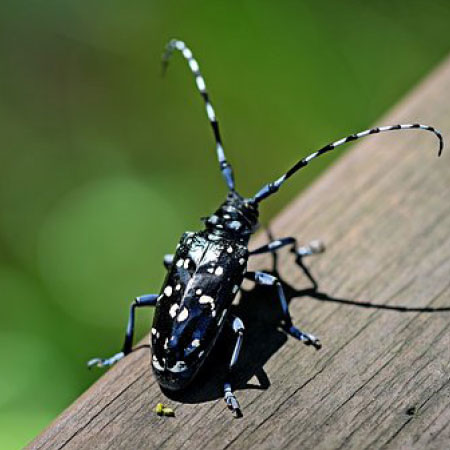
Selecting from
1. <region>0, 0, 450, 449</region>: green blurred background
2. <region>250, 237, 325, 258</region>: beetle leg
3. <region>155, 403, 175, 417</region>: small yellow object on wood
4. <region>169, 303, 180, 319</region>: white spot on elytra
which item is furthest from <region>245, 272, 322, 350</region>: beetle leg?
<region>0, 0, 450, 449</region>: green blurred background

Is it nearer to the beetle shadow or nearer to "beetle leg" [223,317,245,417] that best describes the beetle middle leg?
the beetle shadow

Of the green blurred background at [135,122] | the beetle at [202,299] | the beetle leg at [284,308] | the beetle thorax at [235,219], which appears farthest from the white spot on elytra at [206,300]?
the green blurred background at [135,122]

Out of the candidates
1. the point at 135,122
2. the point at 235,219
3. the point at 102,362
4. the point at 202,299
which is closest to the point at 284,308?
the point at 202,299

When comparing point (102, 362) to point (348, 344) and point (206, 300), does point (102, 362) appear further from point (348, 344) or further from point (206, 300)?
point (348, 344)

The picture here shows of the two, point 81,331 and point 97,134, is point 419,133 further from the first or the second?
point 97,134

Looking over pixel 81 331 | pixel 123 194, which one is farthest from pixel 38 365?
pixel 123 194

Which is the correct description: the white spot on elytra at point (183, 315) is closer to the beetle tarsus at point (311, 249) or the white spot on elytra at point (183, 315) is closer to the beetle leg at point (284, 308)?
the beetle leg at point (284, 308)

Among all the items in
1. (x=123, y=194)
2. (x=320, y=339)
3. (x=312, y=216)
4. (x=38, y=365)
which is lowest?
(x=38, y=365)
